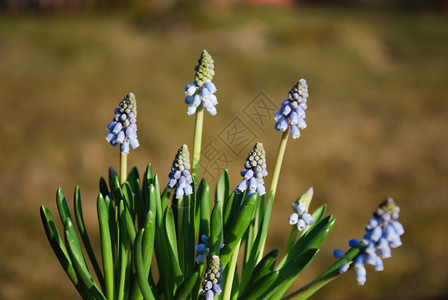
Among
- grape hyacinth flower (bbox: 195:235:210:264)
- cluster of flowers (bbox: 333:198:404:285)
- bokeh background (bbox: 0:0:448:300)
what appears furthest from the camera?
bokeh background (bbox: 0:0:448:300)

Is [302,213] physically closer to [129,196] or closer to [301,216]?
[301,216]

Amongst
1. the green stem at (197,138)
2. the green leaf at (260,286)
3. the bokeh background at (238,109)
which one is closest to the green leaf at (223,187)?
the green stem at (197,138)

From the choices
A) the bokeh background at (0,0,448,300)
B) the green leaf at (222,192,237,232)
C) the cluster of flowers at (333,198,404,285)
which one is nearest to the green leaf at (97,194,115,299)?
the green leaf at (222,192,237,232)

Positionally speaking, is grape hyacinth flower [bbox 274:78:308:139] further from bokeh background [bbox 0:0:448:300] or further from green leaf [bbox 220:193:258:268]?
bokeh background [bbox 0:0:448:300]

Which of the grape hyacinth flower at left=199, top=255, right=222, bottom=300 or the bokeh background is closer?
the grape hyacinth flower at left=199, top=255, right=222, bottom=300

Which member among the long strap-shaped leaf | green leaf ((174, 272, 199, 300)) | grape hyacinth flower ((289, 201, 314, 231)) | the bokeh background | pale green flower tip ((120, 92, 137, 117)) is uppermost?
the bokeh background

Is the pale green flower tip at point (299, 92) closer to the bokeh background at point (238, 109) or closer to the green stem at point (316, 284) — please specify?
the green stem at point (316, 284)

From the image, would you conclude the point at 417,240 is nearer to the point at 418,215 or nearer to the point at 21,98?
the point at 418,215
